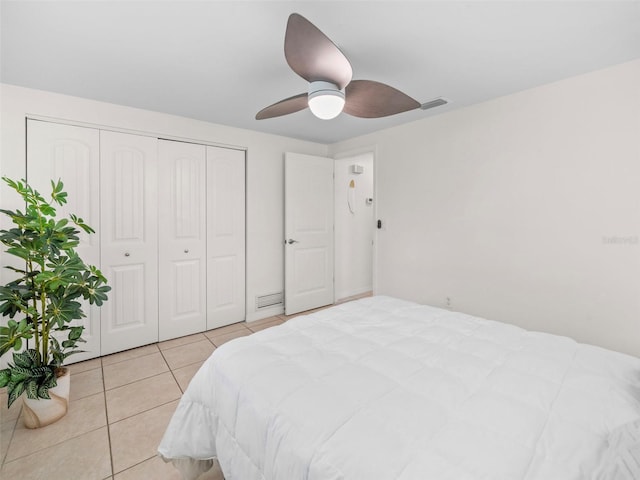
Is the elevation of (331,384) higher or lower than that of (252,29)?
lower

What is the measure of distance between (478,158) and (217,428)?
285 centimetres

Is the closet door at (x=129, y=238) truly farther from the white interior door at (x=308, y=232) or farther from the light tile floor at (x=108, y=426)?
the white interior door at (x=308, y=232)

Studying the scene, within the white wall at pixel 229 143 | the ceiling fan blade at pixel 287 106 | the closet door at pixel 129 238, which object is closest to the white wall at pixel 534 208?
the white wall at pixel 229 143

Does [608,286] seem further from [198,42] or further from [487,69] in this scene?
[198,42]

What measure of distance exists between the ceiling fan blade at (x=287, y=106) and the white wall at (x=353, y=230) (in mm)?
2235

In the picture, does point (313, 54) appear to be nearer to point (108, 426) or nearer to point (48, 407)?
point (108, 426)

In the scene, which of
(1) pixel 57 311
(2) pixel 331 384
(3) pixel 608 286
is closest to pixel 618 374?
(2) pixel 331 384

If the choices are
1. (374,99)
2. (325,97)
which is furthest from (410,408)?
(374,99)

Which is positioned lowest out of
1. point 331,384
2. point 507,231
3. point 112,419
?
point 112,419

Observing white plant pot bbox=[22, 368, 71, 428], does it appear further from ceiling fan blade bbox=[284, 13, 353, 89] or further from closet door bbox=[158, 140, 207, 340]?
ceiling fan blade bbox=[284, 13, 353, 89]

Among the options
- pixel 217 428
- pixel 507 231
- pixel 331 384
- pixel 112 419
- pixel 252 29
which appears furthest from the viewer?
pixel 507 231

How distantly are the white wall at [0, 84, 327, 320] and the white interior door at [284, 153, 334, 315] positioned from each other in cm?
16

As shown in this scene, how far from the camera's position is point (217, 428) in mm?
1249

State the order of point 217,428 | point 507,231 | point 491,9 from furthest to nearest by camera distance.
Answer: point 507,231
point 491,9
point 217,428
